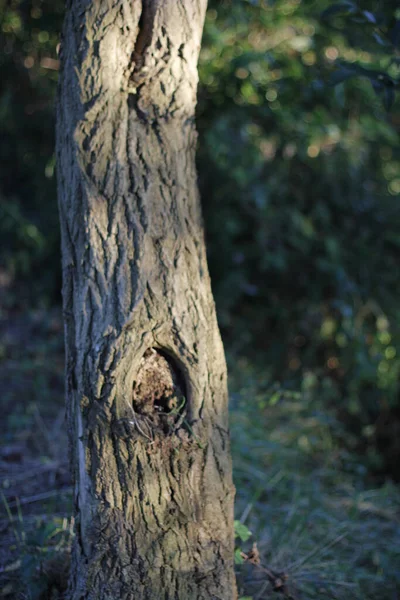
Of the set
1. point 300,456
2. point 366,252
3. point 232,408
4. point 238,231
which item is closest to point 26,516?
point 232,408

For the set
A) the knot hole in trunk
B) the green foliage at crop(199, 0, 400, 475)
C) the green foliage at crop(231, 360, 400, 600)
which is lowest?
the green foliage at crop(231, 360, 400, 600)

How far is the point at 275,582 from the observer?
221 centimetres

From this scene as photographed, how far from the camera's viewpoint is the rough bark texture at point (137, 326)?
173 centimetres

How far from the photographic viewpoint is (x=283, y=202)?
15.2 feet

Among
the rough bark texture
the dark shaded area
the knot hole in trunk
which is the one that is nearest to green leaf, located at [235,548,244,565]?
the rough bark texture

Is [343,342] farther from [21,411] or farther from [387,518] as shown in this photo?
[21,411]

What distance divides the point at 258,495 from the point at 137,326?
5.74ft

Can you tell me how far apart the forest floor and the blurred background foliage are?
347 mm

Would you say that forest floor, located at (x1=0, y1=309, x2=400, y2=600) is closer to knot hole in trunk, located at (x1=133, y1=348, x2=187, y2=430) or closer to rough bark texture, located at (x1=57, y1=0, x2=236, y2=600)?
rough bark texture, located at (x1=57, y1=0, x2=236, y2=600)

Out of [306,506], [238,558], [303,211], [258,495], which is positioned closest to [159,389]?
[238,558]

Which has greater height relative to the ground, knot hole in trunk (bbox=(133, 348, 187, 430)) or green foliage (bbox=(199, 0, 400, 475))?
green foliage (bbox=(199, 0, 400, 475))

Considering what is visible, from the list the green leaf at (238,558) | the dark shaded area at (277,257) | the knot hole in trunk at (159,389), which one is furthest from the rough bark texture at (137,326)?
the dark shaded area at (277,257)

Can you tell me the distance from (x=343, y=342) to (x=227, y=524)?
297 centimetres

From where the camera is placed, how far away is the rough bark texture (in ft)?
5.67
